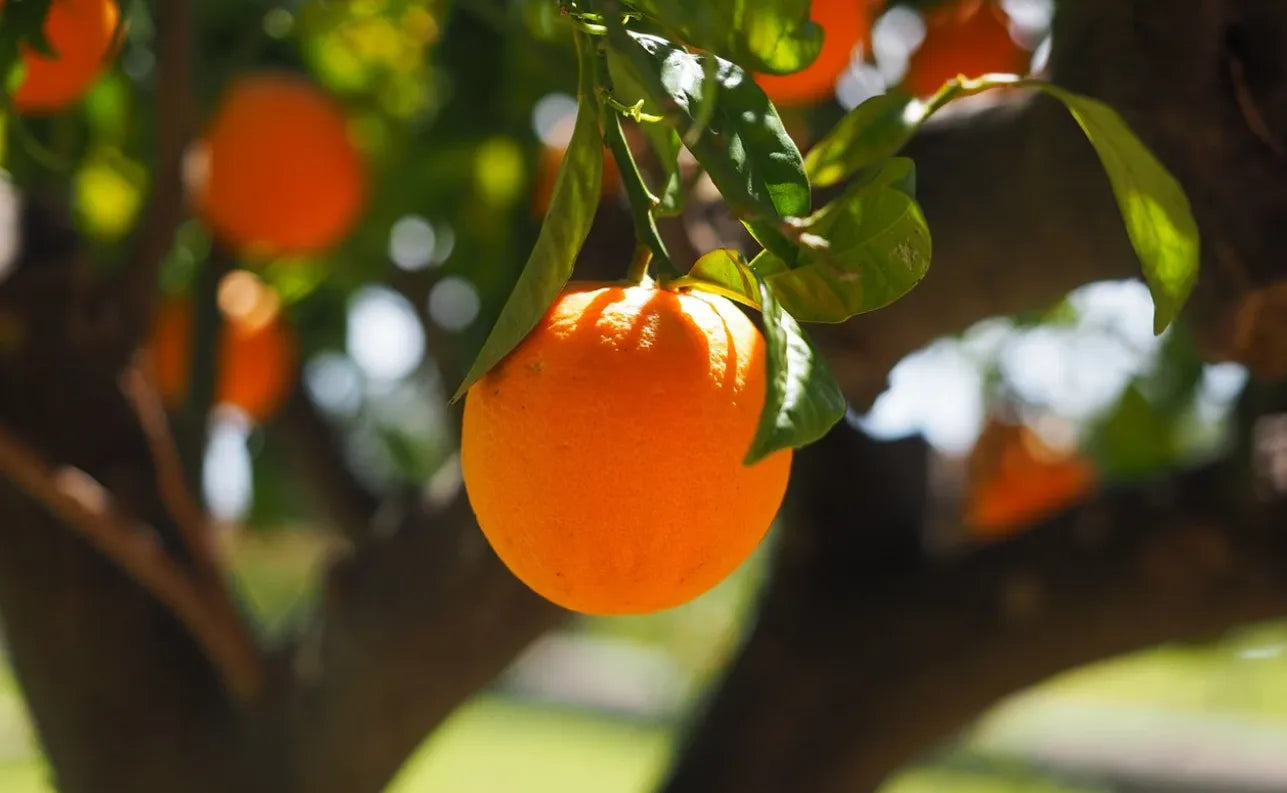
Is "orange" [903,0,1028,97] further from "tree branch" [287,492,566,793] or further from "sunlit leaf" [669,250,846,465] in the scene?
"sunlit leaf" [669,250,846,465]

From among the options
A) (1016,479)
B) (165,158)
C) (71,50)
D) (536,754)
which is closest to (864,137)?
(71,50)

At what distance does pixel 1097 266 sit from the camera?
0.69 meters

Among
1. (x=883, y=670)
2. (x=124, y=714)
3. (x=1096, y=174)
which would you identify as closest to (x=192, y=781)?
(x=124, y=714)

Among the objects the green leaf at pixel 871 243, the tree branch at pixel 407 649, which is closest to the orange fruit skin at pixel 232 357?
the tree branch at pixel 407 649

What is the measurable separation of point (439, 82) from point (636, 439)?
2.81 feet

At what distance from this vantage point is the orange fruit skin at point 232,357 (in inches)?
46.6

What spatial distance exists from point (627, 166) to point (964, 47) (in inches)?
21.6

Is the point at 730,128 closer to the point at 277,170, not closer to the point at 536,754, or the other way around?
the point at 277,170

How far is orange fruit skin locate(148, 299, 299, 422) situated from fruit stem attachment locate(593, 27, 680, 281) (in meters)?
0.84

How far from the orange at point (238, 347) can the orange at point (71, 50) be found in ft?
1.71

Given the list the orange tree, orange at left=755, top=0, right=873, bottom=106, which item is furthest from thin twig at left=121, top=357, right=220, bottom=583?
orange at left=755, top=0, right=873, bottom=106

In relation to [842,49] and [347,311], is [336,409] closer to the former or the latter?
[347,311]

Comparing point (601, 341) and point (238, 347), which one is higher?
point (601, 341)

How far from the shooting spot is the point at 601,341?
0.38 meters
